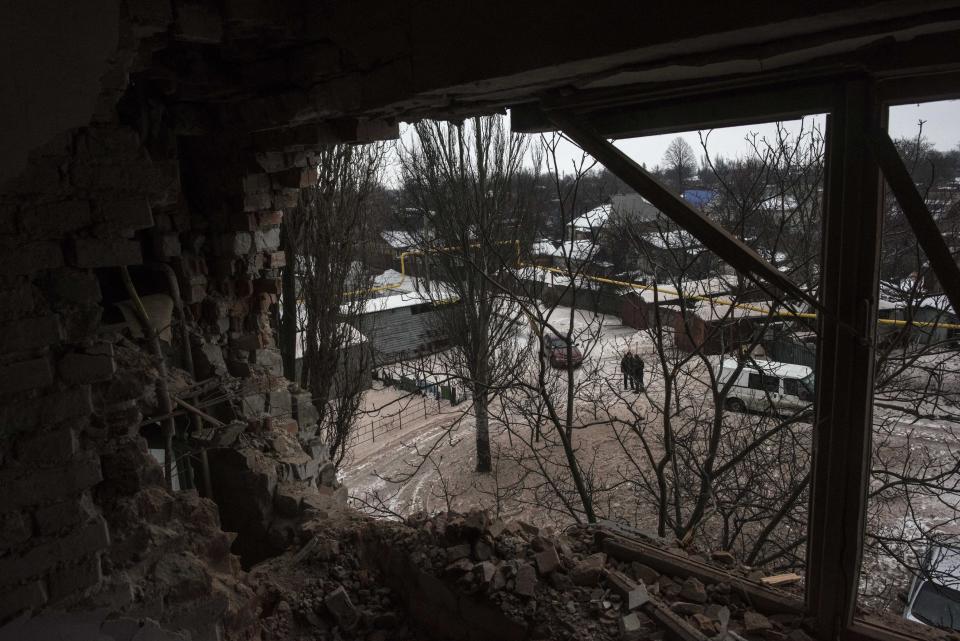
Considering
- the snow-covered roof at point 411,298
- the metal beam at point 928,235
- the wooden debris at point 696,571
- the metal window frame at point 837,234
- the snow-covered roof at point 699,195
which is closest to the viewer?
the metal beam at point 928,235

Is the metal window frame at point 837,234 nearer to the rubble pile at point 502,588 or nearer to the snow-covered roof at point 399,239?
the rubble pile at point 502,588

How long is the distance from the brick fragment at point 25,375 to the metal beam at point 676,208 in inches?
79.0

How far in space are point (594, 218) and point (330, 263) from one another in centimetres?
373

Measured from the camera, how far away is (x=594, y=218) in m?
6.88

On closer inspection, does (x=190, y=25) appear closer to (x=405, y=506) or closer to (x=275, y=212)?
(x=275, y=212)

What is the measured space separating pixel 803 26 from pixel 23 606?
288cm

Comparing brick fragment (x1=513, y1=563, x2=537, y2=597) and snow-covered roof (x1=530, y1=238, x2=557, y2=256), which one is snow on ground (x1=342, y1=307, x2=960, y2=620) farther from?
brick fragment (x1=513, y1=563, x2=537, y2=597)

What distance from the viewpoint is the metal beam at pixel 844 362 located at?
207 cm

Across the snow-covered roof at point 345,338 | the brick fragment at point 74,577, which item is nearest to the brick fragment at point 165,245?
the brick fragment at point 74,577

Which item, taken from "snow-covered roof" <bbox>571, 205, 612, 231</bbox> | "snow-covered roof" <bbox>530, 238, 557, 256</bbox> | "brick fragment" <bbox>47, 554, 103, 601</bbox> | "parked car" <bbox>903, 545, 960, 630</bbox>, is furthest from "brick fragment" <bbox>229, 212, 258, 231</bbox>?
"snow-covered roof" <bbox>530, 238, 557, 256</bbox>

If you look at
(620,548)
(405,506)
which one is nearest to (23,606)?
(620,548)

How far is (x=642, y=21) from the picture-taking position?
5.70ft

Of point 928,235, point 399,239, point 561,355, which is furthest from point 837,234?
point 399,239

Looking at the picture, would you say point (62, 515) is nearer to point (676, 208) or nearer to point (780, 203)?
point (676, 208)
